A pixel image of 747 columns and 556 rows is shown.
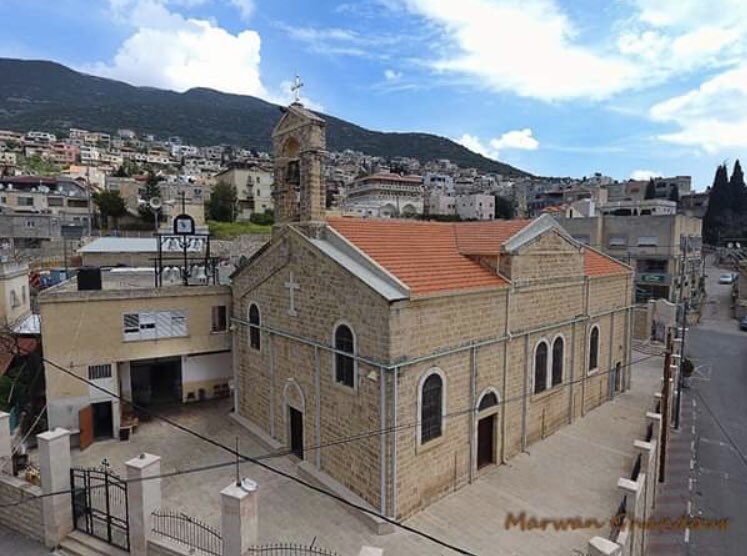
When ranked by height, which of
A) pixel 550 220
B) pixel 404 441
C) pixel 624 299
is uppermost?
pixel 550 220

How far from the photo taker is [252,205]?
76.9 meters

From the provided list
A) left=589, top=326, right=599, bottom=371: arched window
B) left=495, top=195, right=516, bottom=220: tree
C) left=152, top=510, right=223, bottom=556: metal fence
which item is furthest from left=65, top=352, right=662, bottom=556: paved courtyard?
left=495, top=195, right=516, bottom=220: tree

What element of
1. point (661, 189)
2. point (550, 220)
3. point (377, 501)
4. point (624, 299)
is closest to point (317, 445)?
point (377, 501)

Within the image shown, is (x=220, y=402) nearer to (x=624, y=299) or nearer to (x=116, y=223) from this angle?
(x=624, y=299)

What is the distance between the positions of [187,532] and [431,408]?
22.8 feet

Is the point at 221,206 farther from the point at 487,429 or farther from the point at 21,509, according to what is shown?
the point at 487,429

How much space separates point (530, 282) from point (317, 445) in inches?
354

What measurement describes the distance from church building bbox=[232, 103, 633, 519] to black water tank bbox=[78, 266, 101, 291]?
5431mm

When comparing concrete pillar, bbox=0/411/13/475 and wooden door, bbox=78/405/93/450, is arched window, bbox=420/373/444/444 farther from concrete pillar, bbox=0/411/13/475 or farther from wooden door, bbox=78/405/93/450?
wooden door, bbox=78/405/93/450

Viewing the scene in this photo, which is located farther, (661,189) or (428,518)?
(661,189)

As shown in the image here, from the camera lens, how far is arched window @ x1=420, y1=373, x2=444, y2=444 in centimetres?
1288

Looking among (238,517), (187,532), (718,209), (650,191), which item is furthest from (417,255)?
(650,191)

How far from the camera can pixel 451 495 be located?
45.0 ft

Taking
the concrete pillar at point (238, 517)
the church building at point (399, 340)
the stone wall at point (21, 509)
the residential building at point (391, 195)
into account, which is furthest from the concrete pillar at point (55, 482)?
the residential building at point (391, 195)
